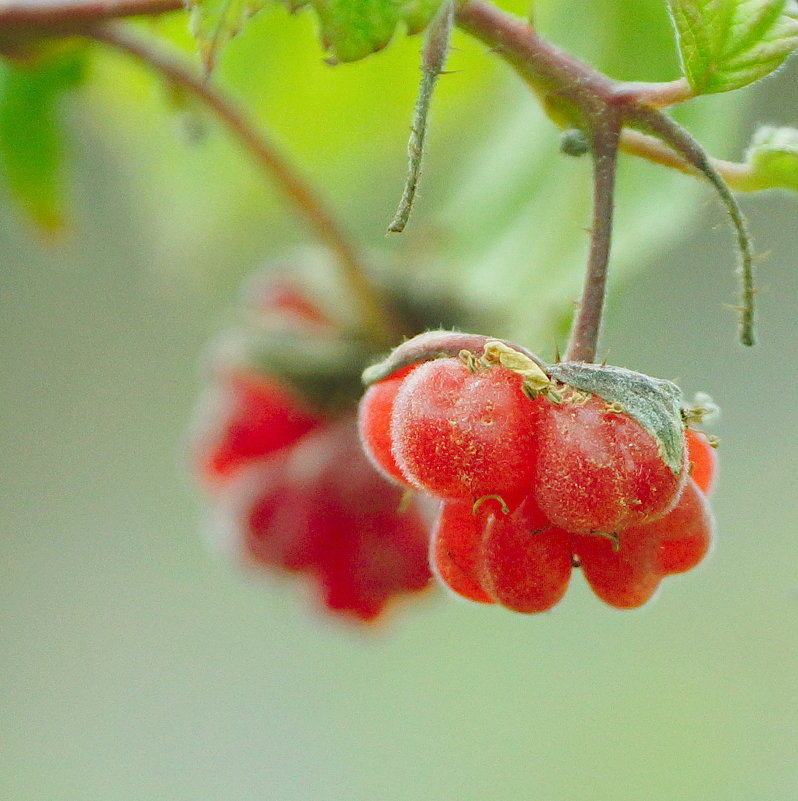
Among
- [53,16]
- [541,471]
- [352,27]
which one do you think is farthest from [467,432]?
[53,16]

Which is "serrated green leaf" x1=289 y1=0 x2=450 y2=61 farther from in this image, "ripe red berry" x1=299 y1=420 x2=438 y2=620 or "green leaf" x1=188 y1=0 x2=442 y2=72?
"ripe red berry" x1=299 y1=420 x2=438 y2=620

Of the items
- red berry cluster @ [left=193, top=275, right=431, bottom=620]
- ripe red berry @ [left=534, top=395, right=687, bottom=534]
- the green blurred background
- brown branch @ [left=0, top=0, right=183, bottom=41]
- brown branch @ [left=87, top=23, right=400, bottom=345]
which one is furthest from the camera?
the green blurred background

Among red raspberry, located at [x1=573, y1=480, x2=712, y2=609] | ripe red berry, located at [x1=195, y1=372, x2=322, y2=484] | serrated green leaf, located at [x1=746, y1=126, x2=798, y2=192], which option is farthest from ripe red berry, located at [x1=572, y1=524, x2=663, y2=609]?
ripe red berry, located at [x1=195, y1=372, x2=322, y2=484]

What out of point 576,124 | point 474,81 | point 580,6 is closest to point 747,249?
point 576,124

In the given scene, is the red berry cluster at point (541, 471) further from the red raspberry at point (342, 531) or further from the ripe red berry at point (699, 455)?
the red raspberry at point (342, 531)

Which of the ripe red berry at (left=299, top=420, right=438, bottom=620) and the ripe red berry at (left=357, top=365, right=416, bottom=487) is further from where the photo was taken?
the ripe red berry at (left=299, top=420, right=438, bottom=620)

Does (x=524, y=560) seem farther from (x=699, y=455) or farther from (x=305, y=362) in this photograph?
(x=305, y=362)

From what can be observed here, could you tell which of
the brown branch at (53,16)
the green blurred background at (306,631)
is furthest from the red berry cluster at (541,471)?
the green blurred background at (306,631)
